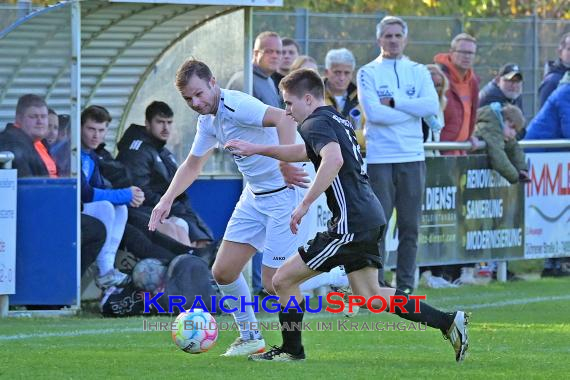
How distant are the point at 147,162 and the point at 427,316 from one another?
16.4 ft

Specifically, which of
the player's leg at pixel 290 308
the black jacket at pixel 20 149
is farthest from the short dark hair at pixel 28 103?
the player's leg at pixel 290 308

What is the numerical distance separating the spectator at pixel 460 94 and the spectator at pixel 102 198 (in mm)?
3986

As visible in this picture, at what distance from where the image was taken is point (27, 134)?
41.4ft

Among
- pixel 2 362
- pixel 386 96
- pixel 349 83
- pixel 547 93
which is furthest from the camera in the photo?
pixel 547 93

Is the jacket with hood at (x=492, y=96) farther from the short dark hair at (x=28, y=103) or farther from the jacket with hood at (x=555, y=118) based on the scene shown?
the short dark hair at (x=28, y=103)

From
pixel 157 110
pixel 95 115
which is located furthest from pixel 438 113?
pixel 95 115

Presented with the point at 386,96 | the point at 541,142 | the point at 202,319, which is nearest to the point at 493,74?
the point at 541,142

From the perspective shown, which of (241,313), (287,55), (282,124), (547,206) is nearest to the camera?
(282,124)

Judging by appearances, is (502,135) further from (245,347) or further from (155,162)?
(245,347)

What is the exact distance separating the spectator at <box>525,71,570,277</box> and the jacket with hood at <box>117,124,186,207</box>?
16.5 ft

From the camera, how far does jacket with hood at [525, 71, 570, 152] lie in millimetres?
17062

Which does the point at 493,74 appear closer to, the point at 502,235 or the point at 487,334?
the point at 502,235

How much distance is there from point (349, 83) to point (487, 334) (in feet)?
13.6

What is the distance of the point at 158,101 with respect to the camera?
Result: 14.3 m
